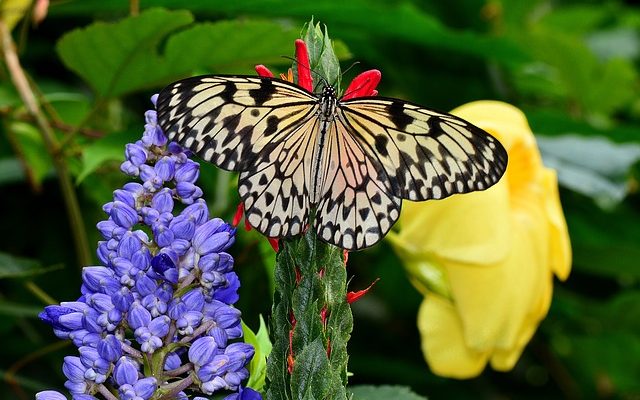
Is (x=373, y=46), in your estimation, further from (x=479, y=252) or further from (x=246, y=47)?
(x=479, y=252)

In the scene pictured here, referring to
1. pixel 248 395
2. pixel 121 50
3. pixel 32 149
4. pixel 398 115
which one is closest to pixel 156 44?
pixel 121 50

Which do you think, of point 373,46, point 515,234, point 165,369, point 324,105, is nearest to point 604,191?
point 515,234

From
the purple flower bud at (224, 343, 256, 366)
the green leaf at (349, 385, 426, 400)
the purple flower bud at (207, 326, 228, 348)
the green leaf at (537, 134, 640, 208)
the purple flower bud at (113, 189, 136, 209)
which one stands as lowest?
the green leaf at (537, 134, 640, 208)

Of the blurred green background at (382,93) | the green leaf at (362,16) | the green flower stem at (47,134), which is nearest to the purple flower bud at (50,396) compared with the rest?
the blurred green background at (382,93)

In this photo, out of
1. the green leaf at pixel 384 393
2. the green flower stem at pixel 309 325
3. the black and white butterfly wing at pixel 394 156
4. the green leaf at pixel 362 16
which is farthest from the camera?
the green leaf at pixel 362 16

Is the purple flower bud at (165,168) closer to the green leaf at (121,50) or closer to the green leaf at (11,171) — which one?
the green leaf at (121,50)

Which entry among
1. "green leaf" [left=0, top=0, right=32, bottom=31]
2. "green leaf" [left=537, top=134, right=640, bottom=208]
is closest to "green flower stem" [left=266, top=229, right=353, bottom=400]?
"green leaf" [left=0, top=0, right=32, bottom=31]

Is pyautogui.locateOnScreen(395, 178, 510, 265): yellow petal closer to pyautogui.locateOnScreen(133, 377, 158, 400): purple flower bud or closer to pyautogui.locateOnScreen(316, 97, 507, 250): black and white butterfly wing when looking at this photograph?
pyautogui.locateOnScreen(316, 97, 507, 250): black and white butterfly wing
